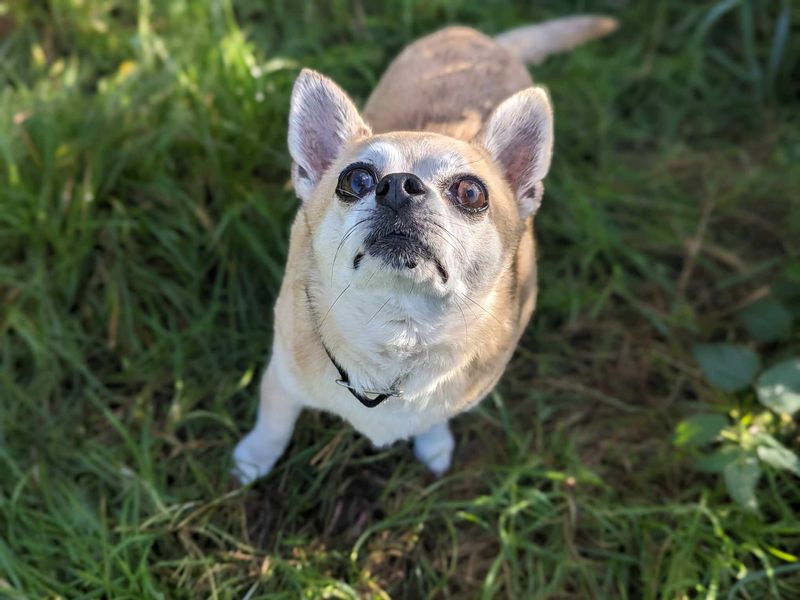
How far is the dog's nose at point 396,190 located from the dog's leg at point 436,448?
1.34m

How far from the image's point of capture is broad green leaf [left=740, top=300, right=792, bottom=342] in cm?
346

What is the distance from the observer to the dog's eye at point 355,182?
2240 millimetres

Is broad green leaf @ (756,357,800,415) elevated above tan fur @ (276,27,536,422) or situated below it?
below

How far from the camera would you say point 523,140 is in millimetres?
2613

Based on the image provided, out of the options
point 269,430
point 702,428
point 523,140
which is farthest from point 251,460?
point 702,428

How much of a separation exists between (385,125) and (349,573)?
1850 mm

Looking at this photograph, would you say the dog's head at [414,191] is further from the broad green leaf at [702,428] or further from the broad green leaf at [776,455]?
the broad green leaf at [776,455]

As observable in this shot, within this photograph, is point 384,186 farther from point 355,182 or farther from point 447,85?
point 447,85

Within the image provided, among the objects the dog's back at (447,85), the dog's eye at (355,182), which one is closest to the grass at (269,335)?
the dog's back at (447,85)

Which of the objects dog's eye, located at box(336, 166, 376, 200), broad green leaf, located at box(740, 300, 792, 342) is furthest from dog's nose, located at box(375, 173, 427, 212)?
broad green leaf, located at box(740, 300, 792, 342)

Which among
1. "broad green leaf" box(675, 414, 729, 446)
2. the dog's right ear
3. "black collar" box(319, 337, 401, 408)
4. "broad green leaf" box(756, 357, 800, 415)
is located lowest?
"broad green leaf" box(675, 414, 729, 446)

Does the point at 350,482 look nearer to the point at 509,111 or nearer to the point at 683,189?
the point at 509,111

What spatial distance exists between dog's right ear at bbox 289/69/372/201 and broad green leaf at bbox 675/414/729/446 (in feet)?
5.98

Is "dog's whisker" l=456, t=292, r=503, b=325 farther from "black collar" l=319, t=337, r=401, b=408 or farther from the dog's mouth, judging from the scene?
"black collar" l=319, t=337, r=401, b=408
